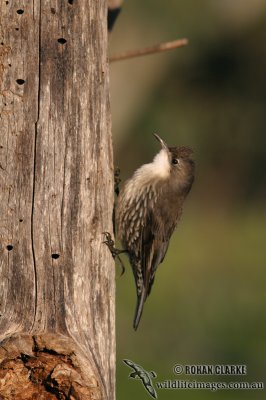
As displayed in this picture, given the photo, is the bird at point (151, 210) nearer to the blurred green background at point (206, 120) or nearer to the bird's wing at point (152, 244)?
the bird's wing at point (152, 244)

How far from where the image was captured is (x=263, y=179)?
18.2 meters

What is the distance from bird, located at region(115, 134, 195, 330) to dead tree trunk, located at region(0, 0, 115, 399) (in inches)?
43.8

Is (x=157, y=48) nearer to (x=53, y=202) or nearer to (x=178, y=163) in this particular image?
(x=178, y=163)

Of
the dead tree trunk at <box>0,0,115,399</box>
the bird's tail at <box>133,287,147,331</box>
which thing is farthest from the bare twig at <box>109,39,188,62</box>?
the bird's tail at <box>133,287,147,331</box>

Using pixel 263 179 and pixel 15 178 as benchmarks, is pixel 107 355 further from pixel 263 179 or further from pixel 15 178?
pixel 263 179

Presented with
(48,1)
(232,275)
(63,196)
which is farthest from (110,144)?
(232,275)

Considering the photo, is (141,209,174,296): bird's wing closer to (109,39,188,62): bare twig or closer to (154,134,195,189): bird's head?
(154,134,195,189): bird's head

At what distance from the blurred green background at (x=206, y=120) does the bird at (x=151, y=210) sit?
6704 mm

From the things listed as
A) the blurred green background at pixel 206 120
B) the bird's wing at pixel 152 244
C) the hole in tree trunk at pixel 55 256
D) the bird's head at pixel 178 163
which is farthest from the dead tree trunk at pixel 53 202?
the blurred green background at pixel 206 120

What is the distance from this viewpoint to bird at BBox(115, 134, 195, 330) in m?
7.12

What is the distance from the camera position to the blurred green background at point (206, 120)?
51.8 ft

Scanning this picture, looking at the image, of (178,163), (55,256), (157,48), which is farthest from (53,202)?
(157,48)

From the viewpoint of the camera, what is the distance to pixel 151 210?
7316 millimetres

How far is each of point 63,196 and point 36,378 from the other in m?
1.05
